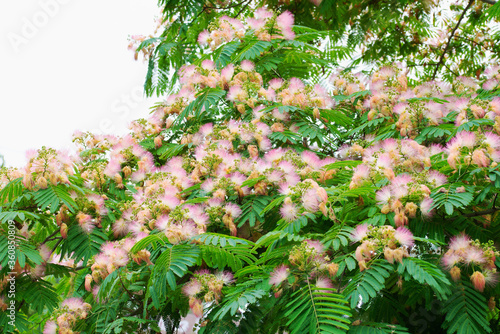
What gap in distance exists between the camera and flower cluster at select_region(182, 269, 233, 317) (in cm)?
303

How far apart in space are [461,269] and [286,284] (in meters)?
0.99

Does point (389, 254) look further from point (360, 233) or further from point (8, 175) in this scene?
point (8, 175)

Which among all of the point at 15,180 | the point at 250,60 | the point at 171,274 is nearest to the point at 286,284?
the point at 171,274

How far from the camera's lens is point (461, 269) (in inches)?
109

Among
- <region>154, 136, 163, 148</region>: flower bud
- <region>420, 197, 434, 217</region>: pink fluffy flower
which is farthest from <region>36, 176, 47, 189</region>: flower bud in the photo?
<region>420, 197, 434, 217</region>: pink fluffy flower

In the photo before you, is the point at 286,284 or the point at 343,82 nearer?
the point at 286,284

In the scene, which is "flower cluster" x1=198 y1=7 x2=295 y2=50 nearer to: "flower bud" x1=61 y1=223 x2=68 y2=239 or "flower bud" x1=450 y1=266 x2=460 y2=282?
"flower bud" x1=61 y1=223 x2=68 y2=239

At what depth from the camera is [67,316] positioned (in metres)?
3.47

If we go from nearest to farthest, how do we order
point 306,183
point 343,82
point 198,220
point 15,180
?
point 306,183 → point 198,220 → point 15,180 → point 343,82

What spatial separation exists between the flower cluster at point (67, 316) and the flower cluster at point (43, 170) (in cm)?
88

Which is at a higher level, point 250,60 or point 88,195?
point 250,60

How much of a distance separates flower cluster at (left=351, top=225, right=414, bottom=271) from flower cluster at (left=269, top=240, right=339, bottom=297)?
0.16 m

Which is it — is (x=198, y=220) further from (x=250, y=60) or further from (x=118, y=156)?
(x=250, y=60)

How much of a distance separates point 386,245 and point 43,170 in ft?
8.29
